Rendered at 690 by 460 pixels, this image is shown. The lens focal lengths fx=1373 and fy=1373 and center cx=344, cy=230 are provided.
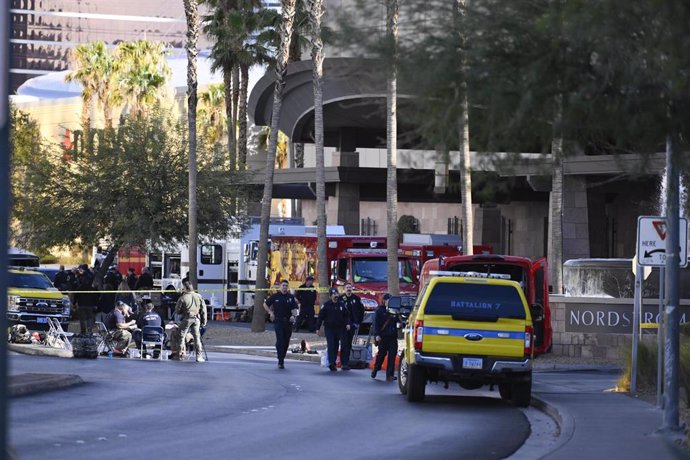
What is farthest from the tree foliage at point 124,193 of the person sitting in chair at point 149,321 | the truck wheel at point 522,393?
the truck wheel at point 522,393

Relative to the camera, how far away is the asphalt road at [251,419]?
49.3 feet

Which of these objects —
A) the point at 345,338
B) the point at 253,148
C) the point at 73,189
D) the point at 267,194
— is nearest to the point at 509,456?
the point at 345,338

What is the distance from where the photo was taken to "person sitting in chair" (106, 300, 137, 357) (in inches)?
1251

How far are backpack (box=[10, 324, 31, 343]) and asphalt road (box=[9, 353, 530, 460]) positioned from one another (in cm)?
763

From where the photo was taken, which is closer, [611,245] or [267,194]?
[267,194]

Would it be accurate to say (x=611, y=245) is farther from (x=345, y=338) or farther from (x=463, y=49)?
(x=463, y=49)

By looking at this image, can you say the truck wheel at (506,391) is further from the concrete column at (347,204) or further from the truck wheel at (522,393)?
the concrete column at (347,204)

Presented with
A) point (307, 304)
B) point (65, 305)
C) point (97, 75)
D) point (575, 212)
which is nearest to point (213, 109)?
point (97, 75)

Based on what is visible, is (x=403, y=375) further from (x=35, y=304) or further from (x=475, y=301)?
(x=35, y=304)

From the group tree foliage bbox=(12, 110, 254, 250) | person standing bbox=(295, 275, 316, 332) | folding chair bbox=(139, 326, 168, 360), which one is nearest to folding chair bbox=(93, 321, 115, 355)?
folding chair bbox=(139, 326, 168, 360)

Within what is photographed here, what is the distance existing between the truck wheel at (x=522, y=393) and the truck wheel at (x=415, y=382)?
1425 mm

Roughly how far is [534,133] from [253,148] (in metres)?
78.1

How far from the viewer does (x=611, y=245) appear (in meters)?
56.4

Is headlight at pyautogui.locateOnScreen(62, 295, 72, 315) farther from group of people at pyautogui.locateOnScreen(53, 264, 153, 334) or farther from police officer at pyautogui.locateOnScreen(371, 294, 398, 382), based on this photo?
police officer at pyautogui.locateOnScreen(371, 294, 398, 382)
